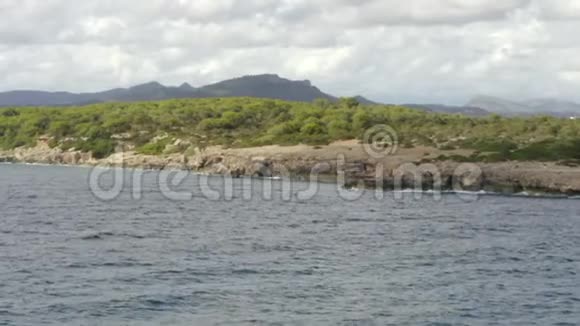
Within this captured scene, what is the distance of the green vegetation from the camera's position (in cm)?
11225

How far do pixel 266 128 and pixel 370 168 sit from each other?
53.0 m

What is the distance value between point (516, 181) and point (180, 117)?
9026cm

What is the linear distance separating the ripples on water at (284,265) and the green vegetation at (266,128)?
4399 cm

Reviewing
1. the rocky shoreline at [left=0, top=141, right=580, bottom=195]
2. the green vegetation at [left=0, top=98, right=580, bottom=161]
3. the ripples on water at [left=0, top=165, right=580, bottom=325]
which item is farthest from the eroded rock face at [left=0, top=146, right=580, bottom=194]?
the ripples on water at [left=0, top=165, right=580, bottom=325]

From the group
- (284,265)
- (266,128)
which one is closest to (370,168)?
(266,128)

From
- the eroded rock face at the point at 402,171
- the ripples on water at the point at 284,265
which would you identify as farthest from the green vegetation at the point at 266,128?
the ripples on water at the point at 284,265

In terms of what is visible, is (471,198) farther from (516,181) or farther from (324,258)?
(324,258)

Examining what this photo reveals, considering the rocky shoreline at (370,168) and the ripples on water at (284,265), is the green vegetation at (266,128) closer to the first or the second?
the rocky shoreline at (370,168)

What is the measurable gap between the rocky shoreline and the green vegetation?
172 inches

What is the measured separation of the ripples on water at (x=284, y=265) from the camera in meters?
31.3

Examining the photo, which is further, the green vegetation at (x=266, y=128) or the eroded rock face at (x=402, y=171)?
the green vegetation at (x=266, y=128)

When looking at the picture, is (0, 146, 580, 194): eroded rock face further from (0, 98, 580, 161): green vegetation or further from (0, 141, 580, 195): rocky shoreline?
(0, 98, 580, 161): green vegetation

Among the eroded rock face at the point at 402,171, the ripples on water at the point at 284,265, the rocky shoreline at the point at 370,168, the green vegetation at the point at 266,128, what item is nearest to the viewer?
the ripples on water at the point at 284,265

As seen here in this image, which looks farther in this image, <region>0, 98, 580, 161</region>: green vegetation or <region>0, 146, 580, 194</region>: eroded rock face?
<region>0, 98, 580, 161</region>: green vegetation
